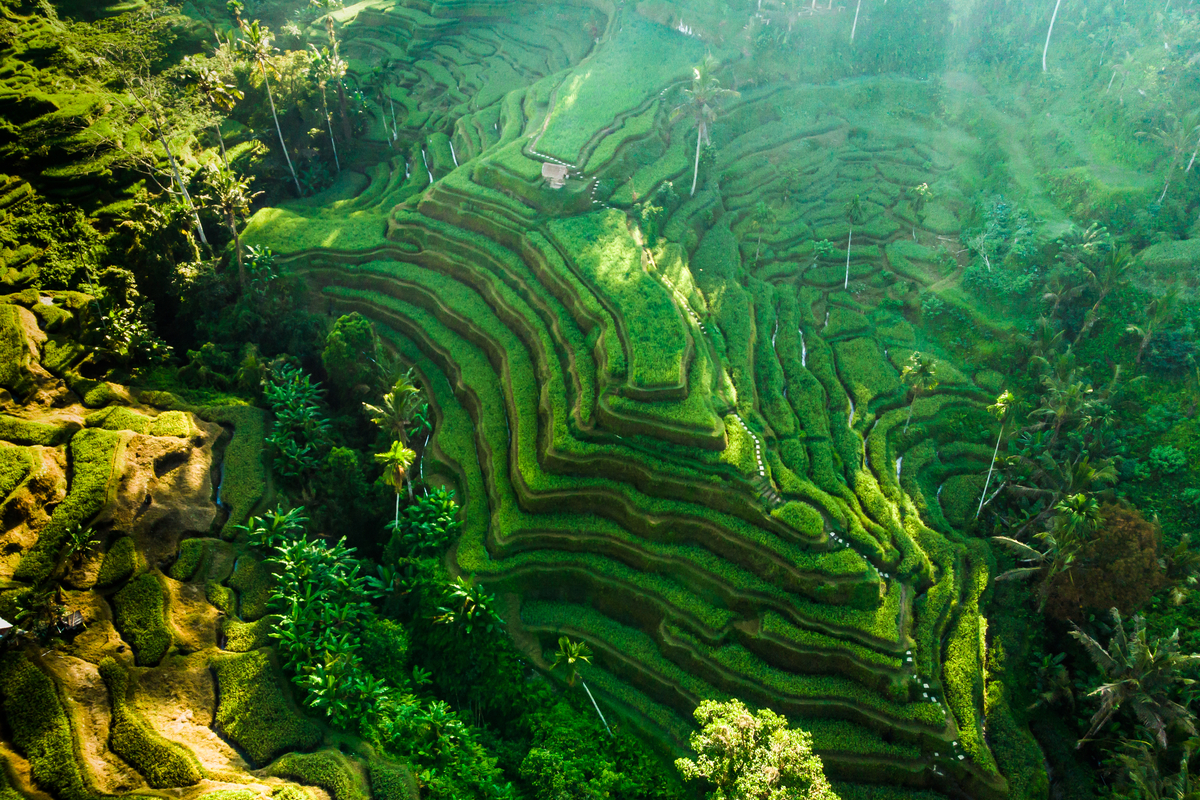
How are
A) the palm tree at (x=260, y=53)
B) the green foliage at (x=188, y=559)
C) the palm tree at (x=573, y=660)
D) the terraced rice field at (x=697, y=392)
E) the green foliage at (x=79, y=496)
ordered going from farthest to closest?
the palm tree at (x=260, y=53)
the terraced rice field at (x=697, y=392)
the palm tree at (x=573, y=660)
the green foliage at (x=188, y=559)
the green foliage at (x=79, y=496)

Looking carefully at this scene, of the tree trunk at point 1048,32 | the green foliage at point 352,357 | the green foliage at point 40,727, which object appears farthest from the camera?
the tree trunk at point 1048,32

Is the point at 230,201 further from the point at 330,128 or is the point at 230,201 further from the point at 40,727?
the point at 40,727

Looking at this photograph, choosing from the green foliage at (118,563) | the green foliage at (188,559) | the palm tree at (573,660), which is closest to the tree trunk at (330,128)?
the green foliage at (188,559)

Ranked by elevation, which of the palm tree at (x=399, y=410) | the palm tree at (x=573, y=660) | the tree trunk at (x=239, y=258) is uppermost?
the tree trunk at (x=239, y=258)

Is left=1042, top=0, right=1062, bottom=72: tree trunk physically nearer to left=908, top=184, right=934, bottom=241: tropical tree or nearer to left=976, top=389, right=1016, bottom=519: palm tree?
left=908, top=184, right=934, bottom=241: tropical tree

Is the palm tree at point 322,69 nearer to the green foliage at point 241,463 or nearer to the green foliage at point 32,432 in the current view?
the green foliage at point 241,463

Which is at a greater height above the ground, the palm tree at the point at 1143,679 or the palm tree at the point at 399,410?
the palm tree at the point at 399,410

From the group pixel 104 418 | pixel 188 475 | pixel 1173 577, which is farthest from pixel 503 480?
pixel 1173 577
